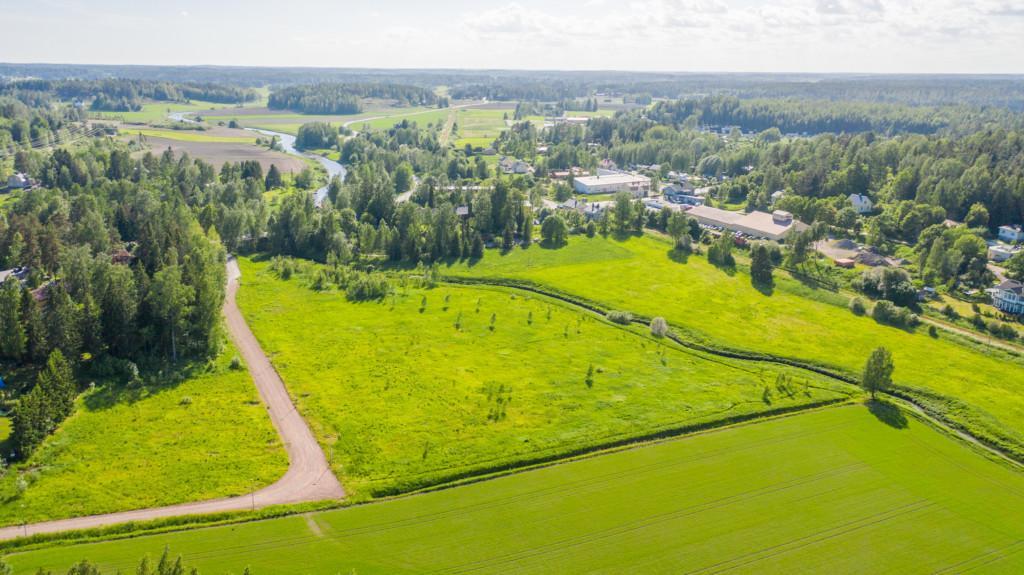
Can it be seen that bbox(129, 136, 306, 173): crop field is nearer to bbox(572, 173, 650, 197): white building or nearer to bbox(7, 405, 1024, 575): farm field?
bbox(572, 173, 650, 197): white building

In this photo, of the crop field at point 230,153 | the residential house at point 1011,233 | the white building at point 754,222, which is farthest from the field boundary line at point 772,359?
the crop field at point 230,153

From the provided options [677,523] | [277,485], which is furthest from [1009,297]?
[277,485]

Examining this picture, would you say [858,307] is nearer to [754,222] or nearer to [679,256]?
[679,256]

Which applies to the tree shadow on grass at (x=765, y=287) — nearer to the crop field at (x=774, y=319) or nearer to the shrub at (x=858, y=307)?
the crop field at (x=774, y=319)

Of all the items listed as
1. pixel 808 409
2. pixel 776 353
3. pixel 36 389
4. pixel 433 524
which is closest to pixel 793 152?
pixel 776 353

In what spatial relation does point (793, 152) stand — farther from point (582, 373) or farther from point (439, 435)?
point (439, 435)

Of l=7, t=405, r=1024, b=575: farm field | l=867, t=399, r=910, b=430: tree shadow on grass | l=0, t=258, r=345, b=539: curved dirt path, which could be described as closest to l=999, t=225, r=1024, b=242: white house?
l=867, t=399, r=910, b=430: tree shadow on grass

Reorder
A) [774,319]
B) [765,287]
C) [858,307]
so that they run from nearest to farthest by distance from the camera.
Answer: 1. [774,319]
2. [858,307]
3. [765,287]
